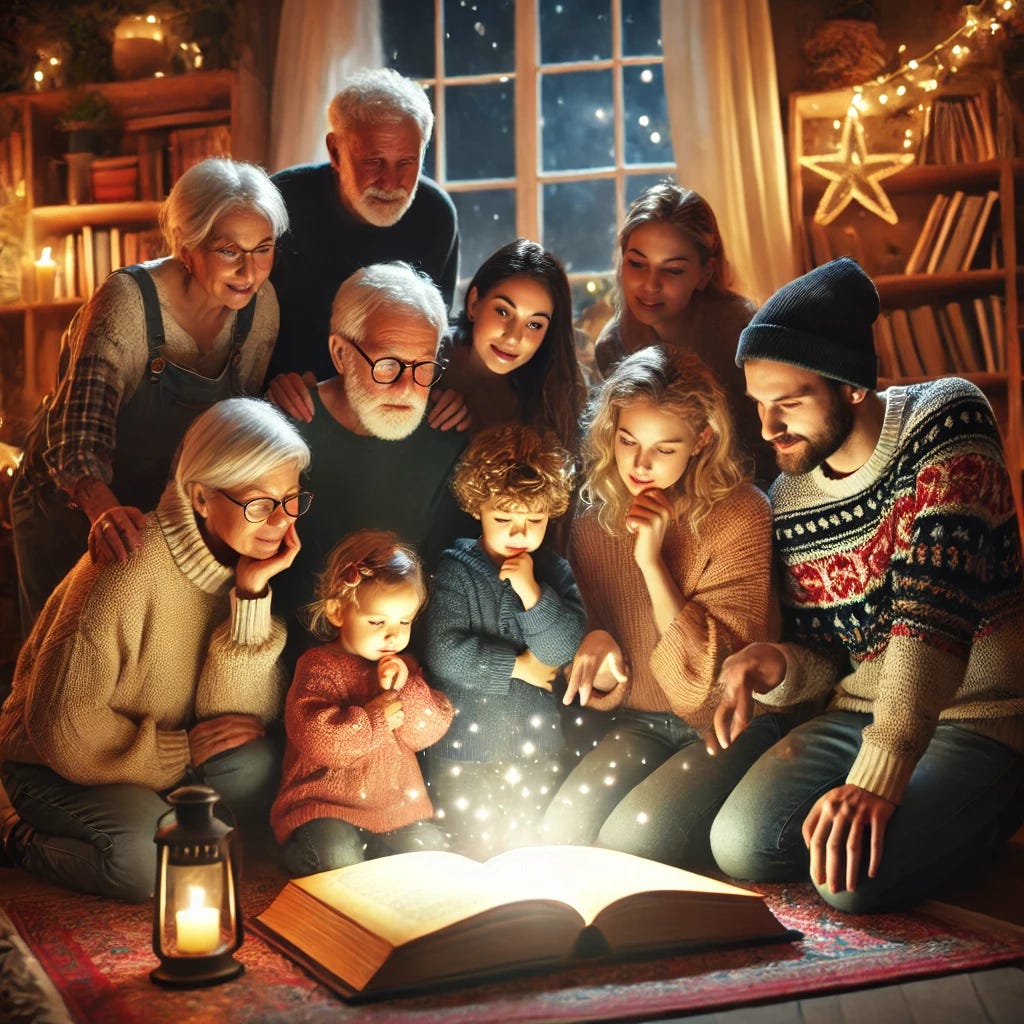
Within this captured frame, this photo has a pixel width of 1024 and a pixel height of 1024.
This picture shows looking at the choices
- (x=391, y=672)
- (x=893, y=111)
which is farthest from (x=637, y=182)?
(x=391, y=672)

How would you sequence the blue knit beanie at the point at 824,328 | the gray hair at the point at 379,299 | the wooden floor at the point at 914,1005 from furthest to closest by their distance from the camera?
1. the gray hair at the point at 379,299
2. the blue knit beanie at the point at 824,328
3. the wooden floor at the point at 914,1005

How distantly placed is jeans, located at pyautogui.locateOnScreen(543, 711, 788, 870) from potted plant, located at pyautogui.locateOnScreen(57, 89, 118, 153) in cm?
384

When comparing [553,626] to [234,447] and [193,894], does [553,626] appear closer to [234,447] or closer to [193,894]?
[234,447]

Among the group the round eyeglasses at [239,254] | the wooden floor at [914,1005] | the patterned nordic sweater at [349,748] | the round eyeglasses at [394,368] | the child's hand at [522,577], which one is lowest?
the wooden floor at [914,1005]

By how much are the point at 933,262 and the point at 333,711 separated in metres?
3.21

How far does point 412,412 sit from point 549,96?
10.5 ft

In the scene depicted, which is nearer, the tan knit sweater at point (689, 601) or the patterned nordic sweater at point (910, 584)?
the patterned nordic sweater at point (910, 584)

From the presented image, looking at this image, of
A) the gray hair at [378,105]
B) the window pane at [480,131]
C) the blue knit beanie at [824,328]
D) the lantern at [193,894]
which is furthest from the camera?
the window pane at [480,131]

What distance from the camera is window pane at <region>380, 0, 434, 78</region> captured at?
18.8ft

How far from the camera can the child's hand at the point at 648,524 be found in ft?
8.77

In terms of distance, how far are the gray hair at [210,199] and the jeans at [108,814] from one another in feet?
3.76

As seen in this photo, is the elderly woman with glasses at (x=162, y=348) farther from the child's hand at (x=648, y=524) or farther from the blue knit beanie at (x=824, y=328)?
the blue knit beanie at (x=824, y=328)

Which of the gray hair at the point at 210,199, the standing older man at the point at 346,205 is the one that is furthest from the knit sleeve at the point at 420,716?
the gray hair at the point at 210,199

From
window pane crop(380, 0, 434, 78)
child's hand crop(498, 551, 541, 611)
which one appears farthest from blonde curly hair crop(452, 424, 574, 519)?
window pane crop(380, 0, 434, 78)
